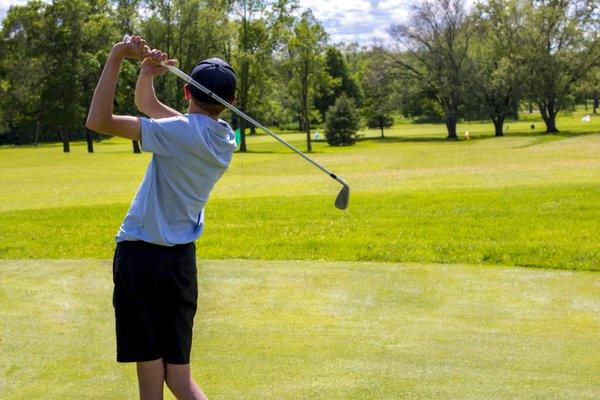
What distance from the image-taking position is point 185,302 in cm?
373

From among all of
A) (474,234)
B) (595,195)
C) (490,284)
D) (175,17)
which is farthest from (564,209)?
(175,17)

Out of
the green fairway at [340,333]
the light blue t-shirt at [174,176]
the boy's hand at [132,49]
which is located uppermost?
the boy's hand at [132,49]

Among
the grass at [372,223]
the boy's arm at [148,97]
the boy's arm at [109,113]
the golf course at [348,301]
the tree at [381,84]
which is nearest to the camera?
the boy's arm at [109,113]

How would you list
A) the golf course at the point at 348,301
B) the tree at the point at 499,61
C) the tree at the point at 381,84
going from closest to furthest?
the golf course at the point at 348,301 → the tree at the point at 499,61 → the tree at the point at 381,84

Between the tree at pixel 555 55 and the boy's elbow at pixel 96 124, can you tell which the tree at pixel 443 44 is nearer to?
the tree at pixel 555 55

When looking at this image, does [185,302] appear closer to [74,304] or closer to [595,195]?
[74,304]

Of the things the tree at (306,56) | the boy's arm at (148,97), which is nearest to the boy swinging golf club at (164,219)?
the boy's arm at (148,97)

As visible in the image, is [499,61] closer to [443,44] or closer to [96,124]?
[443,44]

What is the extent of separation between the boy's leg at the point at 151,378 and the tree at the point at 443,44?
2678 inches

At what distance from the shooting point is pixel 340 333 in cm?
589

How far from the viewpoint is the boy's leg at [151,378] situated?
145 inches

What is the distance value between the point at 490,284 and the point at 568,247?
9.02 ft

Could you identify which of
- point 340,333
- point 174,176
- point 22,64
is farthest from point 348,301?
point 22,64

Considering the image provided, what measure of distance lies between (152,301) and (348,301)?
11.6 ft
